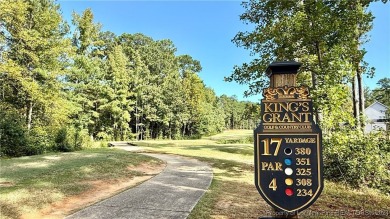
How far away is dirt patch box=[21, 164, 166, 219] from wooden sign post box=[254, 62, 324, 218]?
3770 mm

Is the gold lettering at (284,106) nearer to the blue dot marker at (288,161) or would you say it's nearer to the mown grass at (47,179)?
the blue dot marker at (288,161)

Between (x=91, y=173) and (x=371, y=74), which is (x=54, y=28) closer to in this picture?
(x=91, y=173)

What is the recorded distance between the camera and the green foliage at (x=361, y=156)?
6551 millimetres

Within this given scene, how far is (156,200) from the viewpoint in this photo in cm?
545

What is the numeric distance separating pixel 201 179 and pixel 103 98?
25202 mm

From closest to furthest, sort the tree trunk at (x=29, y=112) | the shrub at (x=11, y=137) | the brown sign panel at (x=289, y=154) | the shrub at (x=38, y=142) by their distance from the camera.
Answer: the brown sign panel at (x=289, y=154) < the shrub at (x=11, y=137) < the shrub at (x=38, y=142) < the tree trunk at (x=29, y=112)

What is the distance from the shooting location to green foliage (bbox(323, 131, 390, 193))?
21.5ft

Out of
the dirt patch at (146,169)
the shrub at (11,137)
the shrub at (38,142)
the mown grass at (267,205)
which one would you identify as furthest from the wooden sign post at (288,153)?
the shrub at (38,142)

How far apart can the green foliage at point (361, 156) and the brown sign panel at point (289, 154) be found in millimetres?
4763

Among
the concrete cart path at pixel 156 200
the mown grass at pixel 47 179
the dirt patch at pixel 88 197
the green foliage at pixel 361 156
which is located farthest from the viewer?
the green foliage at pixel 361 156

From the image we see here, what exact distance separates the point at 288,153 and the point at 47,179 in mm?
6421

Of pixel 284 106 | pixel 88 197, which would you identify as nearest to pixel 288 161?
pixel 284 106

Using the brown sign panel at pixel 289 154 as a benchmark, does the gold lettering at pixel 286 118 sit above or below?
above

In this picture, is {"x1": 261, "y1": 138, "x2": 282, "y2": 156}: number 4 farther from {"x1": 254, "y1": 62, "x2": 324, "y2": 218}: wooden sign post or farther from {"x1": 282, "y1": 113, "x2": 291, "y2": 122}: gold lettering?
{"x1": 282, "y1": 113, "x2": 291, "y2": 122}: gold lettering
